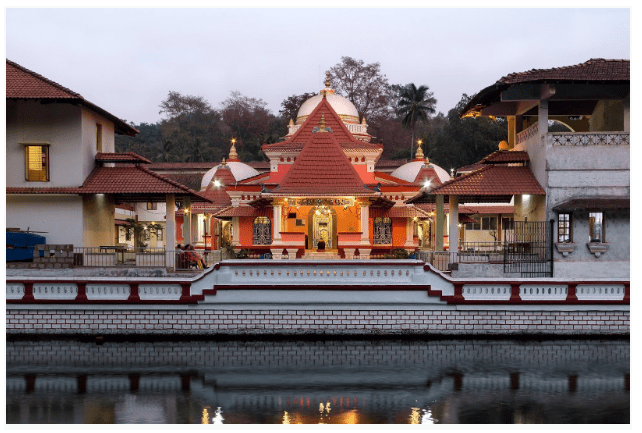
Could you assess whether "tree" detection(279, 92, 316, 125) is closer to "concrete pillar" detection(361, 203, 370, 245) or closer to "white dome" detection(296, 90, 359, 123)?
"white dome" detection(296, 90, 359, 123)

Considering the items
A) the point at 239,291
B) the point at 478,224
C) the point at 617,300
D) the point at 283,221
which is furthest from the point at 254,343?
the point at 478,224

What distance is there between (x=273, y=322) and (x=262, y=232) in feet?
49.5

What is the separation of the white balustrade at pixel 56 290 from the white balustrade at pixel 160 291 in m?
1.47

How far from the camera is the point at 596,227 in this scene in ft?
66.5

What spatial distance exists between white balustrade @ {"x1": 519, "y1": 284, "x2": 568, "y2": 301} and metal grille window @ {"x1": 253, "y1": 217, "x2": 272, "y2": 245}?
1591cm

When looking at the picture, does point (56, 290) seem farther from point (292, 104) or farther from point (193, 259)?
point (292, 104)

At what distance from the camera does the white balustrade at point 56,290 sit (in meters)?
16.8

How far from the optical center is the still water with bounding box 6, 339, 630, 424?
465 inches

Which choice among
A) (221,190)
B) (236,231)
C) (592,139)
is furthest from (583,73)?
(221,190)

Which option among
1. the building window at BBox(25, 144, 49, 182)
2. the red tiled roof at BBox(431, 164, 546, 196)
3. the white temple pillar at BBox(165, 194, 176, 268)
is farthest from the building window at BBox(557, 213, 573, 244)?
the building window at BBox(25, 144, 49, 182)

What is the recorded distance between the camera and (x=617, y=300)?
16.9m

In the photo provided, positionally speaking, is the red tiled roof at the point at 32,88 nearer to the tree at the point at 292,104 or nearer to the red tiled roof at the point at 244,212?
the red tiled roof at the point at 244,212

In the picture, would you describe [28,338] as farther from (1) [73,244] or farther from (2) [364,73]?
(2) [364,73]

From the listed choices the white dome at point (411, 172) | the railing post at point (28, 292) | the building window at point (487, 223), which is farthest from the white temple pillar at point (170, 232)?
the building window at point (487, 223)
